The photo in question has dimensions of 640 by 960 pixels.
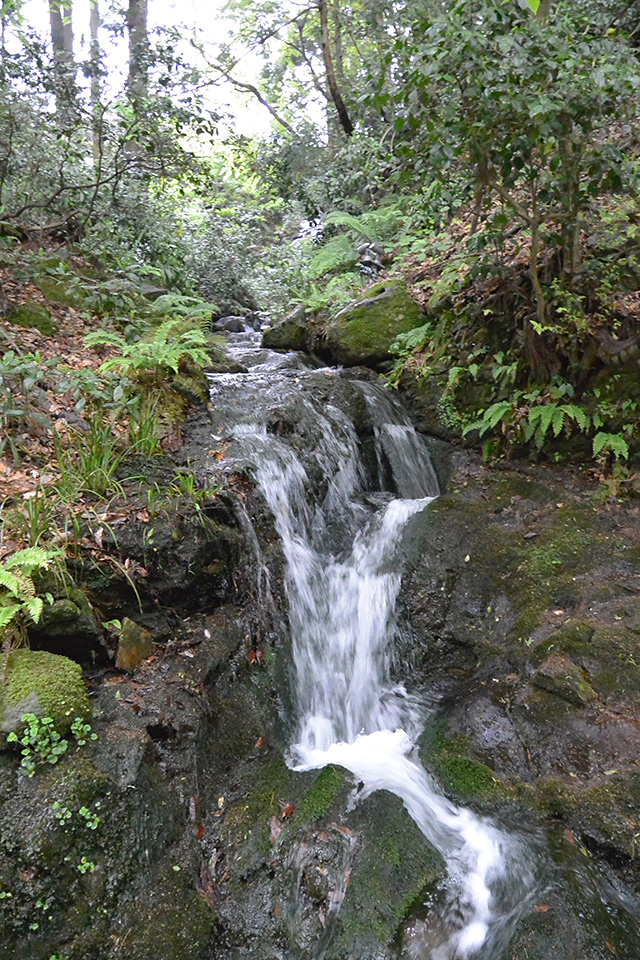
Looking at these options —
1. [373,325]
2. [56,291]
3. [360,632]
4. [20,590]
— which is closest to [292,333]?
[373,325]

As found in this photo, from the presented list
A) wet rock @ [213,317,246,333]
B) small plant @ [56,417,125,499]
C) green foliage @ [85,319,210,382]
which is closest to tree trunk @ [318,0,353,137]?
wet rock @ [213,317,246,333]

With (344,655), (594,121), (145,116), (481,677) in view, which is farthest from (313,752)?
(145,116)

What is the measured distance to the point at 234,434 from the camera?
18.7ft

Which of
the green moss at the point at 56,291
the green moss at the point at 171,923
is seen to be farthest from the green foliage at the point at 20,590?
the green moss at the point at 56,291

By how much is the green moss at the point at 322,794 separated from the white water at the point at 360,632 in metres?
0.18

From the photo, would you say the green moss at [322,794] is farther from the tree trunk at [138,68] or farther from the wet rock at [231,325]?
the wet rock at [231,325]

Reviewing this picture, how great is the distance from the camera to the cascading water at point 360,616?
3047 millimetres

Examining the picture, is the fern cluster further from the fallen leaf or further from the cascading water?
the cascading water

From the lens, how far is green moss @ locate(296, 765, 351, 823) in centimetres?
321

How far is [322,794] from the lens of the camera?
10.9 feet

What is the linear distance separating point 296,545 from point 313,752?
5.89ft

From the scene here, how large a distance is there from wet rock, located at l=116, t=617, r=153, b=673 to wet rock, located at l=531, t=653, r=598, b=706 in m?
2.71

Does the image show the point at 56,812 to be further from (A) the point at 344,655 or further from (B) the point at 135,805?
(A) the point at 344,655

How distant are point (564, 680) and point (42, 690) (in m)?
3.28
